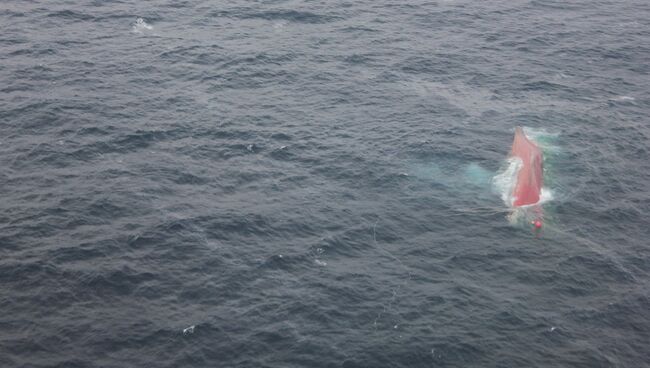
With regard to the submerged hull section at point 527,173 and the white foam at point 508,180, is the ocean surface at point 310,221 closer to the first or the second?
the white foam at point 508,180

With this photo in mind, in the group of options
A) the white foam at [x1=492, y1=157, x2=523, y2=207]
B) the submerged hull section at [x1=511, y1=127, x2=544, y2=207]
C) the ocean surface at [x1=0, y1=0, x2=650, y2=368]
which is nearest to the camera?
the ocean surface at [x1=0, y1=0, x2=650, y2=368]

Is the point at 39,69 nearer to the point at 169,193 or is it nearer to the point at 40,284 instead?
the point at 169,193

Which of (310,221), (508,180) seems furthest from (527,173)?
(310,221)

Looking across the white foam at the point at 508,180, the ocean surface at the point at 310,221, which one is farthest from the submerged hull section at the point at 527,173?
A: the ocean surface at the point at 310,221

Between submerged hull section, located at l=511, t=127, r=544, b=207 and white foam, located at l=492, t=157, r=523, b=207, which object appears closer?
submerged hull section, located at l=511, t=127, r=544, b=207

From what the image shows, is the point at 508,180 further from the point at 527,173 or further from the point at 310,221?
the point at 310,221

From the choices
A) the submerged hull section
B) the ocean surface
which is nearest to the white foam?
the ocean surface

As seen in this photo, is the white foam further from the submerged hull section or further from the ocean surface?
the submerged hull section
